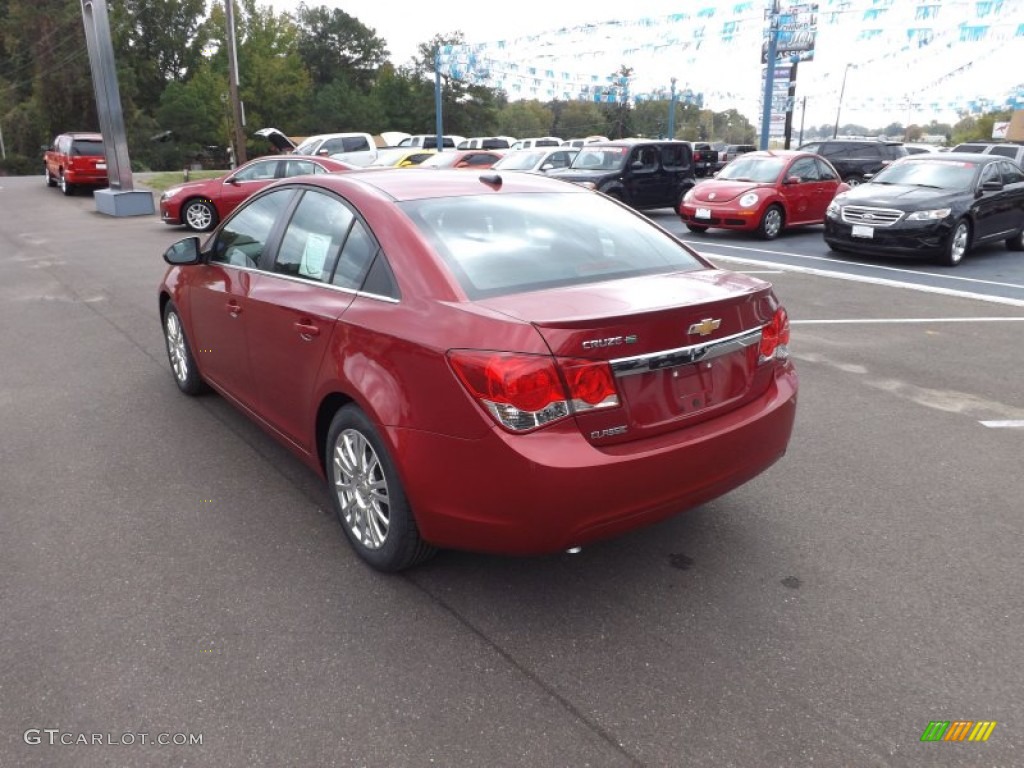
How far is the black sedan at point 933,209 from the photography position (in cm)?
1134

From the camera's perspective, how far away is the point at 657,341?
278 centimetres

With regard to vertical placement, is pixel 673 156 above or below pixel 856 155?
below

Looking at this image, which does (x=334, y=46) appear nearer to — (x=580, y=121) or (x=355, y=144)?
(x=580, y=121)

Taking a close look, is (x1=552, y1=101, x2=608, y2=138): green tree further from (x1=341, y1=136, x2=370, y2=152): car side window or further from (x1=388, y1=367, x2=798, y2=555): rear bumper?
(x1=388, y1=367, x2=798, y2=555): rear bumper

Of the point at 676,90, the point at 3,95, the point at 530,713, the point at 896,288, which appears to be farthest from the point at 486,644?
the point at 3,95

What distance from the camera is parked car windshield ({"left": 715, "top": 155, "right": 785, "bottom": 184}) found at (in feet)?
48.3

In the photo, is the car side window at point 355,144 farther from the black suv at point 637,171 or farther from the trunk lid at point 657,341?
the trunk lid at point 657,341

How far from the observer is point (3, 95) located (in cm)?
6794

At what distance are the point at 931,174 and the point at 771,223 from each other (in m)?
2.81

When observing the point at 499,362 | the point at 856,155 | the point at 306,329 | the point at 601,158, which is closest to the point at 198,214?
the point at 601,158

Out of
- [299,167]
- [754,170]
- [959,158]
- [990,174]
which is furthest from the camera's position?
[299,167]

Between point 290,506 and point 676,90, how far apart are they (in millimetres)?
43284

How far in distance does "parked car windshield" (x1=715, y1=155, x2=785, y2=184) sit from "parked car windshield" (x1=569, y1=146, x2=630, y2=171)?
8.71 ft

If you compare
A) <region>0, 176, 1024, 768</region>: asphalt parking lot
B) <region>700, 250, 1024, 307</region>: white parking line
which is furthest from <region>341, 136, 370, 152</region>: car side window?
<region>0, 176, 1024, 768</region>: asphalt parking lot
